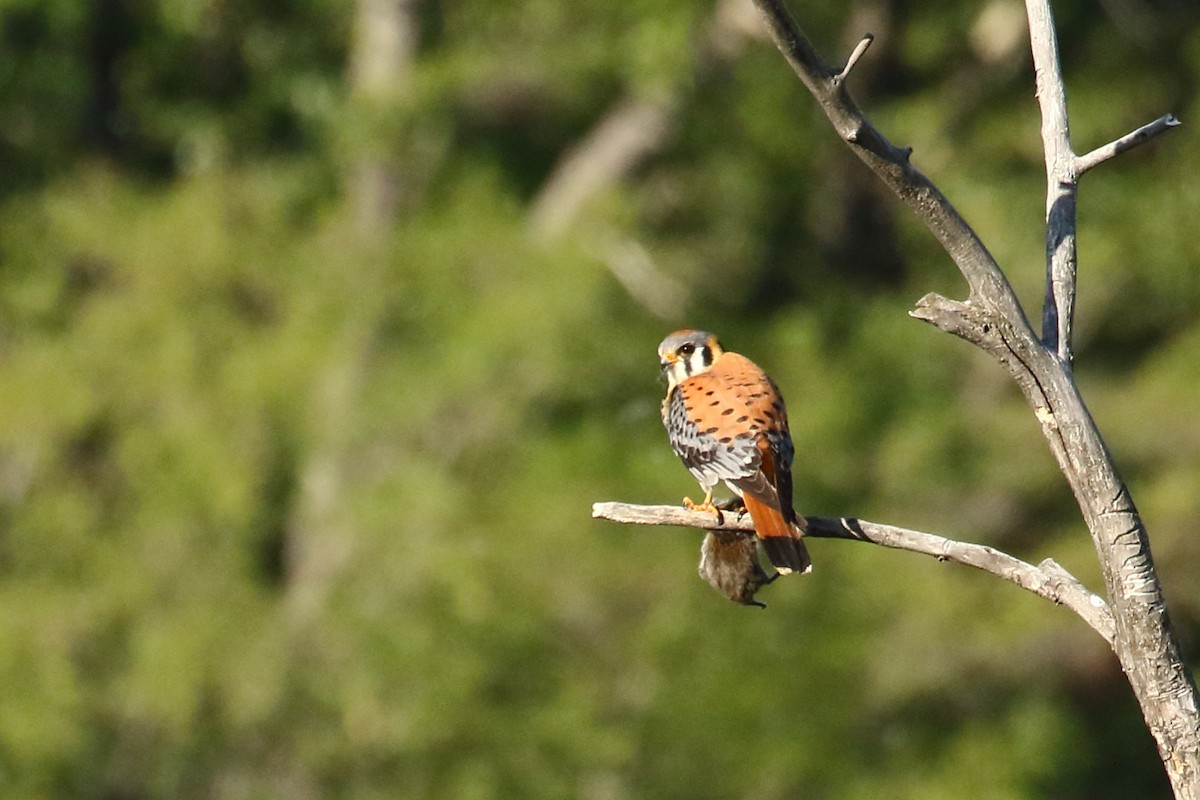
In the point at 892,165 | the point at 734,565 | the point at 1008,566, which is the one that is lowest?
the point at 1008,566

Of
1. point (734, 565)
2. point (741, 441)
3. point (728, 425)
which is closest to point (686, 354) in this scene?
point (728, 425)

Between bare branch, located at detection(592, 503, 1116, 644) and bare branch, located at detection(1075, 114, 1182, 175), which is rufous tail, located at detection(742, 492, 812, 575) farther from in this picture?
bare branch, located at detection(1075, 114, 1182, 175)

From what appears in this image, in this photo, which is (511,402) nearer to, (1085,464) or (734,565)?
(734,565)

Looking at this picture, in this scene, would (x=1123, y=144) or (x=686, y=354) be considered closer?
(x=1123, y=144)

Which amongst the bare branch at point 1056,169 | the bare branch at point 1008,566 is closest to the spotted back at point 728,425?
the bare branch at point 1008,566

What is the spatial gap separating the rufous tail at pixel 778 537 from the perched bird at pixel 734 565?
6 cm

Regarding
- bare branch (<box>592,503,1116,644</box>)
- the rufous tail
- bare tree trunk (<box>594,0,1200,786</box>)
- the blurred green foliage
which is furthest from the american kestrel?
the blurred green foliage

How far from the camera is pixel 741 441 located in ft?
13.1

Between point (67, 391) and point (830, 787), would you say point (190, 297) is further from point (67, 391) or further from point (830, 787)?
point (830, 787)

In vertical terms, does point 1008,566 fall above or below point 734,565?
below

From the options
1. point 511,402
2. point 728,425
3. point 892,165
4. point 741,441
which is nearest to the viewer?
point 892,165

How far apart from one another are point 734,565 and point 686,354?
4.49 ft

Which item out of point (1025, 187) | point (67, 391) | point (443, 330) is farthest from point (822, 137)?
point (67, 391)

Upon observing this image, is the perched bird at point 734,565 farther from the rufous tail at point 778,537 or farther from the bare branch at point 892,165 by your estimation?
the bare branch at point 892,165
